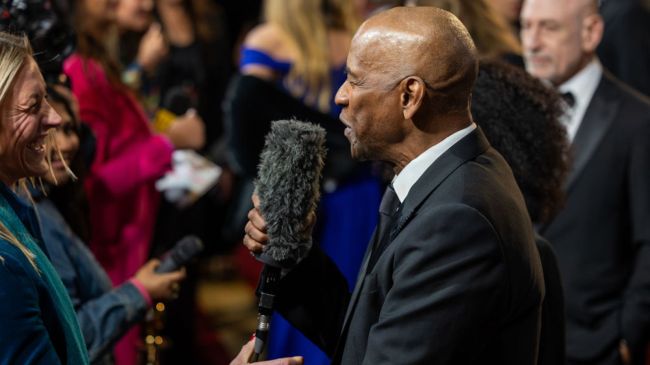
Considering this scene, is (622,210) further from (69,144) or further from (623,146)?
(69,144)

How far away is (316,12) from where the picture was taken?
4559mm

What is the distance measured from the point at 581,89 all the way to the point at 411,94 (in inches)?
76.4

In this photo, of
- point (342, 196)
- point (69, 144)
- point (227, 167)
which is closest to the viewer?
point (69, 144)

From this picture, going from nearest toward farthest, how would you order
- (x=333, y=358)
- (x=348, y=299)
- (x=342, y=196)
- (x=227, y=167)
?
1. (x=333, y=358)
2. (x=348, y=299)
3. (x=342, y=196)
4. (x=227, y=167)

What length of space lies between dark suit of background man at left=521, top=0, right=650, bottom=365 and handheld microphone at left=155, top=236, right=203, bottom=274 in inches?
54.9

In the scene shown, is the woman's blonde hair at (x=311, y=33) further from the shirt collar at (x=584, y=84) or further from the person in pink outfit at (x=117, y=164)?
the shirt collar at (x=584, y=84)

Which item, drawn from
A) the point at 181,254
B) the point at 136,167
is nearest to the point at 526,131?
the point at 181,254

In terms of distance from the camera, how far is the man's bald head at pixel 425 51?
2143 millimetres

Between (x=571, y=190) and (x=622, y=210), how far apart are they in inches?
7.6

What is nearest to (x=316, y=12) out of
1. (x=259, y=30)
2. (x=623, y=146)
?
(x=259, y=30)

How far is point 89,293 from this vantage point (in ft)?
9.92

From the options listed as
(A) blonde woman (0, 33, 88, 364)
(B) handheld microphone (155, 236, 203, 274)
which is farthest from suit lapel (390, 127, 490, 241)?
(B) handheld microphone (155, 236, 203, 274)

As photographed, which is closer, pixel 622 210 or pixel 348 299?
pixel 348 299

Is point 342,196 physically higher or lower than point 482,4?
lower
